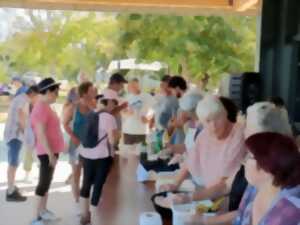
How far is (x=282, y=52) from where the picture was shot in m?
4.99

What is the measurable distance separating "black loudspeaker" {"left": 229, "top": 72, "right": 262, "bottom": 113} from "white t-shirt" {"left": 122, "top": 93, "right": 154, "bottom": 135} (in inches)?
45.8

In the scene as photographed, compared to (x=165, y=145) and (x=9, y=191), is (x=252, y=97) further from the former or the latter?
(x=9, y=191)

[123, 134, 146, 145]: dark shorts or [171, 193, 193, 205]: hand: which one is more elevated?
→ [171, 193, 193, 205]: hand

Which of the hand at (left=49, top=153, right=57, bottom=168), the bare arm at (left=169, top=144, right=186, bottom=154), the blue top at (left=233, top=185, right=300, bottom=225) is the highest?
the blue top at (left=233, top=185, right=300, bottom=225)

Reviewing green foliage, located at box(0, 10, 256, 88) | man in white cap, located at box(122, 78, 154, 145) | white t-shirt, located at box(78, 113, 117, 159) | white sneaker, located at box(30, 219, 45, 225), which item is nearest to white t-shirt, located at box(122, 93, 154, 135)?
man in white cap, located at box(122, 78, 154, 145)

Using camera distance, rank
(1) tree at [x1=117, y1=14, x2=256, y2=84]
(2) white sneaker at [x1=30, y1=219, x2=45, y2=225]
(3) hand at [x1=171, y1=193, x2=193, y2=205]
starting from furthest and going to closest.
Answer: (1) tree at [x1=117, y1=14, x2=256, y2=84] < (2) white sneaker at [x1=30, y1=219, x2=45, y2=225] < (3) hand at [x1=171, y1=193, x2=193, y2=205]

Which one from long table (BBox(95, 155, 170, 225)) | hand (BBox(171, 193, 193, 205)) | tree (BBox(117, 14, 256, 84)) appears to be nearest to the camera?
hand (BBox(171, 193, 193, 205))

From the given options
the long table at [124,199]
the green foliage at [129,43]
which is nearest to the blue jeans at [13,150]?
the long table at [124,199]

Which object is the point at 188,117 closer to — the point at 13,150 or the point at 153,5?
the point at 13,150

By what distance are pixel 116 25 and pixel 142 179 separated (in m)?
7.58

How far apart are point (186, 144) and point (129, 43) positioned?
716cm

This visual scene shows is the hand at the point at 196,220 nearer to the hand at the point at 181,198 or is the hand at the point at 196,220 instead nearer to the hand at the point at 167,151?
the hand at the point at 181,198

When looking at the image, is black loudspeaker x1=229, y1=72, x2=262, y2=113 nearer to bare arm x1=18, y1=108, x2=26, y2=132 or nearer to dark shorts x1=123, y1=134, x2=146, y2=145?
dark shorts x1=123, y1=134, x2=146, y2=145

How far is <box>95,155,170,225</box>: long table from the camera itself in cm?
252
